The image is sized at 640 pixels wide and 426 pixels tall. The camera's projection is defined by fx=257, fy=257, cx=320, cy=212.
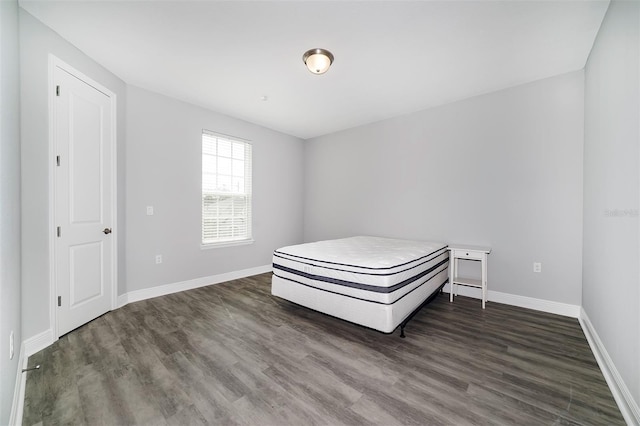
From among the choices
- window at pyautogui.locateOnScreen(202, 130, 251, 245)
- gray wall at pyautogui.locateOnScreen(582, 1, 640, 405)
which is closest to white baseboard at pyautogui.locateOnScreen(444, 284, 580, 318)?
gray wall at pyautogui.locateOnScreen(582, 1, 640, 405)

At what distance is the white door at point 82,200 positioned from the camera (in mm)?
2404

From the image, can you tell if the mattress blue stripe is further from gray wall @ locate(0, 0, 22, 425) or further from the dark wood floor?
gray wall @ locate(0, 0, 22, 425)

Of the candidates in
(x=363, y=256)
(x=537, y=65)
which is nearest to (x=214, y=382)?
(x=363, y=256)

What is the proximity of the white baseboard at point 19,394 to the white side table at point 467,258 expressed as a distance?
3837 millimetres

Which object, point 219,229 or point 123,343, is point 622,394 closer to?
point 123,343

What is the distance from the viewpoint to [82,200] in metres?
2.63

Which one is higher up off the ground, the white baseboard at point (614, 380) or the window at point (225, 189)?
the window at point (225, 189)

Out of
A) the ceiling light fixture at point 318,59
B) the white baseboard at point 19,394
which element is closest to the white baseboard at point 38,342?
the white baseboard at point 19,394

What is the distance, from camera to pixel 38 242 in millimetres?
2219

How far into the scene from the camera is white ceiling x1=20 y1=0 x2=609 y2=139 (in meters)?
1.99

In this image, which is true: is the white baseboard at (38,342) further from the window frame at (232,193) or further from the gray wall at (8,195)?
the window frame at (232,193)

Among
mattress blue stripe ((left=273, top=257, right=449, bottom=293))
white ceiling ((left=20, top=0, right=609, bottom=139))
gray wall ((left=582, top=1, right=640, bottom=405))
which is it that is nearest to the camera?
gray wall ((left=582, top=1, right=640, bottom=405))

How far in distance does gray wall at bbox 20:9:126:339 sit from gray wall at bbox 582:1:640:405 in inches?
166

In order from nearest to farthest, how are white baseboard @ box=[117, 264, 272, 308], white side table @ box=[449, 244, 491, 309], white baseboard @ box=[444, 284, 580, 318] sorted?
1. white baseboard @ box=[444, 284, 580, 318]
2. white side table @ box=[449, 244, 491, 309]
3. white baseboard @ box=[117, 264, 272, 308]
